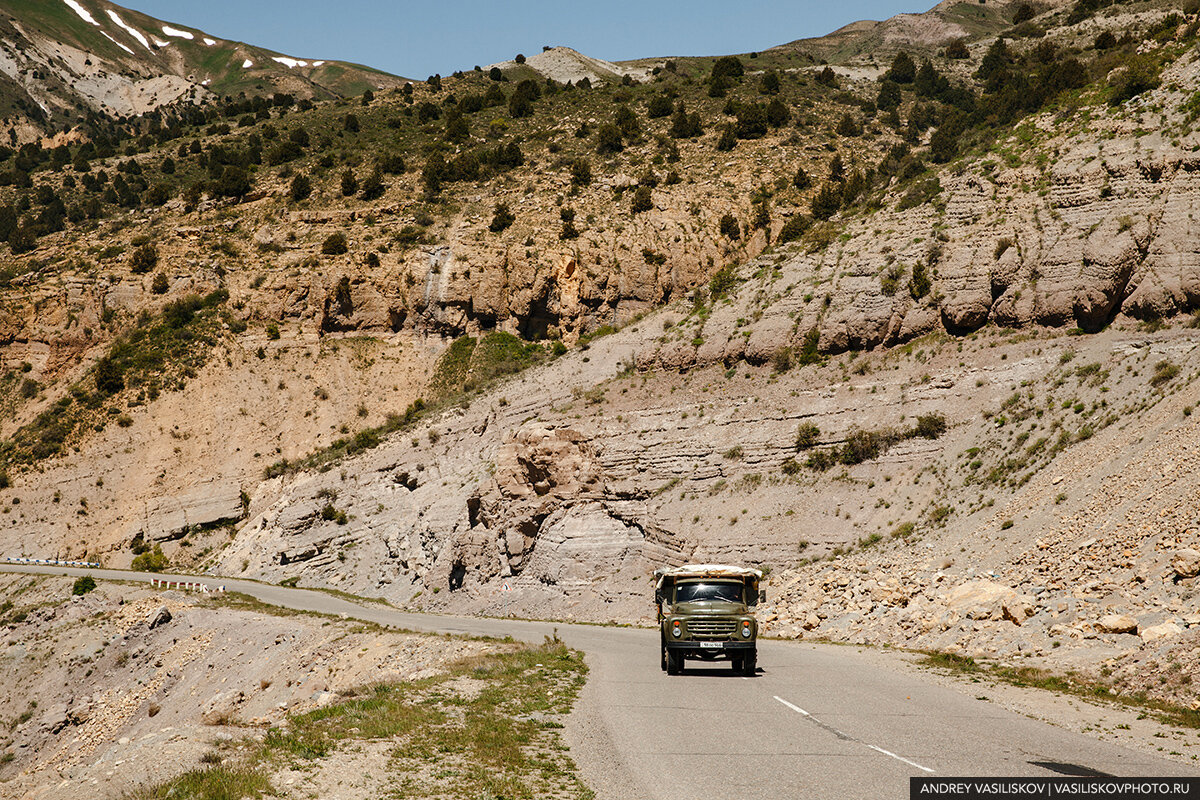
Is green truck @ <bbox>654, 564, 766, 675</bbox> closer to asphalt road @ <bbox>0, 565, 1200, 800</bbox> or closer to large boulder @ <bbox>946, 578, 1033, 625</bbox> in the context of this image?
asphalt road @ <bbox>0, 565, 1200, 800</bbox>

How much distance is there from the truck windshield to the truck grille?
1.93ft

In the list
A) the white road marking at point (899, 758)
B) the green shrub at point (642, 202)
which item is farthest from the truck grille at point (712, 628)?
the green shrub at point (642, 202)

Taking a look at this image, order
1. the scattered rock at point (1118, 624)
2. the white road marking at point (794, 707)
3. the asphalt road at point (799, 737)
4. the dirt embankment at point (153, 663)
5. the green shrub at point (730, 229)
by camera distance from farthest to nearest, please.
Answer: the green shrub at point (730, 229)
the dirt embankment at point (153, 663)
the scattered rock at point (1118, 624)
the white road marking at point (794, 707)
the asphalt road at point (799, 737)

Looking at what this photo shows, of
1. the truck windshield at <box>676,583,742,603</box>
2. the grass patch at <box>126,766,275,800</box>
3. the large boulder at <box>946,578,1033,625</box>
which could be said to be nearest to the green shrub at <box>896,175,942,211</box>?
the large boulder at <box>946,578,1033,625</box>

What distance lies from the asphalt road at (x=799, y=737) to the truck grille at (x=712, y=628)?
2.89ft

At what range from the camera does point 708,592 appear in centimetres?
2008

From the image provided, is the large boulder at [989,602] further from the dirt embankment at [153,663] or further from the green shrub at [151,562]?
the green shrub at [151,562]

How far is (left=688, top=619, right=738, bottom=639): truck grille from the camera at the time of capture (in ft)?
63.4

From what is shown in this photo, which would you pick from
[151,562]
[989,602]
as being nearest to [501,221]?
[151,562]

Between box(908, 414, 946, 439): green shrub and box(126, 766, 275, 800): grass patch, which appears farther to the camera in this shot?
box(908, 414, 946, 439): green shrub

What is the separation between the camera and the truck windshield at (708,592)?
65.5ft

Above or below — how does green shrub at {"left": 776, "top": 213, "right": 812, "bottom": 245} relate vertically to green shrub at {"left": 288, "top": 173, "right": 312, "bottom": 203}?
below

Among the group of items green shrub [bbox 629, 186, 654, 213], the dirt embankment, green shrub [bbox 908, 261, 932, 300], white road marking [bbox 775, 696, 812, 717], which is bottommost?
the dirt embankment

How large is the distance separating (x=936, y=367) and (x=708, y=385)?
10902mm
